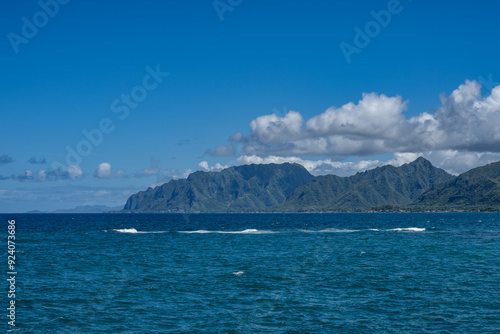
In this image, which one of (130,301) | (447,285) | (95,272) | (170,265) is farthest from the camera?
(170,265)

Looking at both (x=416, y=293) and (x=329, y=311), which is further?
(x=416, y=293)

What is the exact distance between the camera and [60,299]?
148ft

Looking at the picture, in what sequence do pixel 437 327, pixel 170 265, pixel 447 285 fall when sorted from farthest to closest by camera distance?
pixel 170 265, pixel 447 285, pixel 437 327

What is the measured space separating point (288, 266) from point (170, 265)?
58.6 ft

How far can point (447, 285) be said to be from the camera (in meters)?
51.0

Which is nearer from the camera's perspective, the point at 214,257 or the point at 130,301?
the point at 130,301

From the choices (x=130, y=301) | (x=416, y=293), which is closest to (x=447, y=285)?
(x=416, y=293)

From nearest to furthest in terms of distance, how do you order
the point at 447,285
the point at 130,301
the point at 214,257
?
the point at 130,301, the point at 447,285, the point at 214,257

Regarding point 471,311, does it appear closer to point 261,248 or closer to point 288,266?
point 288,266

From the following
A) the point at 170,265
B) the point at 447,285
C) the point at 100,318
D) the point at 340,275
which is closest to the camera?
the point at 100,318

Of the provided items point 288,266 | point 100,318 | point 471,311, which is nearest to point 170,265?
point 288,266

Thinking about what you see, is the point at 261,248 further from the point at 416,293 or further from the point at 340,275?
the point at 416,293

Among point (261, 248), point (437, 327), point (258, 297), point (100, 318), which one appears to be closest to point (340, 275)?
point (258, 297)

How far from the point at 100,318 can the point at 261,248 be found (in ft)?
193
